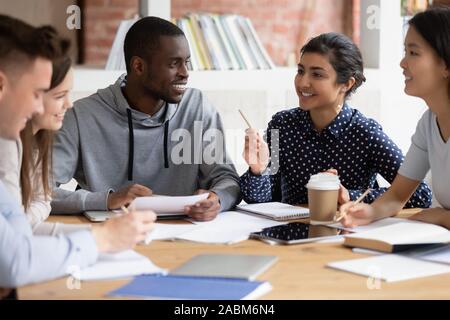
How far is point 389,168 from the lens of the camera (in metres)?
2.46

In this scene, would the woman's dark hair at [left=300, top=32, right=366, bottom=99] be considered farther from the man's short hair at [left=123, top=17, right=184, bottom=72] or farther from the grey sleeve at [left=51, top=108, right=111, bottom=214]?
the grey sleeve at [left=51, top=108, right=111, bottom=214]

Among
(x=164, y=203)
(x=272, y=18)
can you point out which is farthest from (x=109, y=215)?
(x=272, y=18)

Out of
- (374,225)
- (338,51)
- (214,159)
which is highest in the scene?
(338,51)

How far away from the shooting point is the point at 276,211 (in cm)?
212

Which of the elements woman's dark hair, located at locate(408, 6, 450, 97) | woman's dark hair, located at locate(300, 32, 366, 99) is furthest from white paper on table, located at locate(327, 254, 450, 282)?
woman's dark hair, located at locate(300, 32, 366, 99)

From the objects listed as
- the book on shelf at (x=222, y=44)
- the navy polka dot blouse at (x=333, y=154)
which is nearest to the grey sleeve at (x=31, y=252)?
the navy polka dot blouse at (x=333, y=154)

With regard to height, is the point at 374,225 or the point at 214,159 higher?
the point at 214,159

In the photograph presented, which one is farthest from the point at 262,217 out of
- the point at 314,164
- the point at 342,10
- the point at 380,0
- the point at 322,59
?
the point at 342,10

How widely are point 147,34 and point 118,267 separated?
1159 millimetres

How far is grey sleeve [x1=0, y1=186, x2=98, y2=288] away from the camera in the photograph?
4.46 ft

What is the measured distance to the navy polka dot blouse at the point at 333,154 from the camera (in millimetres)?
2467

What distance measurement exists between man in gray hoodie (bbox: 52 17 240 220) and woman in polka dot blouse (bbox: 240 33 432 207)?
223mm

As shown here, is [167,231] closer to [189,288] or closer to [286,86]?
[189,288]
